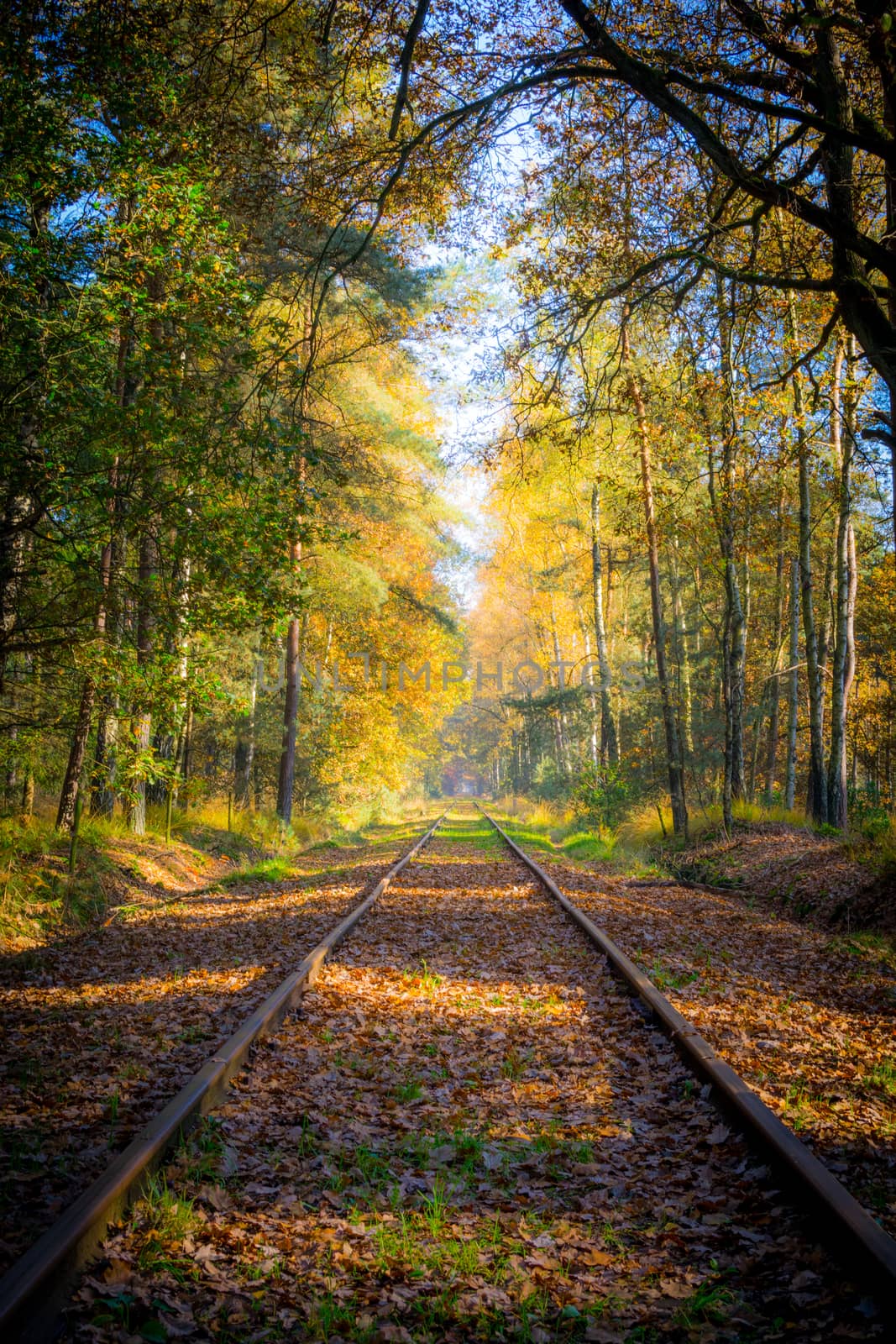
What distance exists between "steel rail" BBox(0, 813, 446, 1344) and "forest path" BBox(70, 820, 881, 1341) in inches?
3.0

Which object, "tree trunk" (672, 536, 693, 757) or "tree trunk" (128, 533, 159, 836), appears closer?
"tree trunk" (128, 533, 159, 836)

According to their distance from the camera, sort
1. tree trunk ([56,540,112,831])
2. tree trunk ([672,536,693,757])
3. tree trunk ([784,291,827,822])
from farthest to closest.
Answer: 1. tree trunk ([672,536,693,757])
2. tree trunk ([784,291,827,822])
3. tree trunk ([56,540,112,831])

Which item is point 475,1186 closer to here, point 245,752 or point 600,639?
point 600,639

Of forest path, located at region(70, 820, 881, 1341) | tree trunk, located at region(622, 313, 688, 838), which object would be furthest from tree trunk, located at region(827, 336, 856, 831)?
forest path, located at region(70, 820, 881, 1341)

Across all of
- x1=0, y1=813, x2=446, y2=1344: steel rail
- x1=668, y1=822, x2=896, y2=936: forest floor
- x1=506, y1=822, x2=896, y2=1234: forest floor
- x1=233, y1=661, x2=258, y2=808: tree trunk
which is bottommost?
x1=506, y1=822, x2=896, y2=1234: forest floor

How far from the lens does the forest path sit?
2.44 metres

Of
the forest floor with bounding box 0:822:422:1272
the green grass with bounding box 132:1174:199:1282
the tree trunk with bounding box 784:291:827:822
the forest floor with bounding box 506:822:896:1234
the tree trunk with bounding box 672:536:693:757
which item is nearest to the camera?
the green grass with bounding box 132:1174:199:1282

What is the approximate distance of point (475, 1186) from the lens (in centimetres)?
330

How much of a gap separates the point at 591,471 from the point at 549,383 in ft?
29.4

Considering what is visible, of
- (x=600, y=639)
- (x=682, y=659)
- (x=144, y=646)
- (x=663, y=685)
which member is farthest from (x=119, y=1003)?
(x=682, y=659)

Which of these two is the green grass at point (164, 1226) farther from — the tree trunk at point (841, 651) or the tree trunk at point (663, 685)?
the tree trunk at point (663, 685)

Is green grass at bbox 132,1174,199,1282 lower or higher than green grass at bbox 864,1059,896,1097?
lower

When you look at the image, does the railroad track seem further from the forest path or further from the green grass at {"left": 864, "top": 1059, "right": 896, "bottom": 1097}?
the green grass at {"left": 864, "top": 1059, "right": 896, "bottom": 1097}

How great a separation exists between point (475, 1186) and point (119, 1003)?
3240 mm
